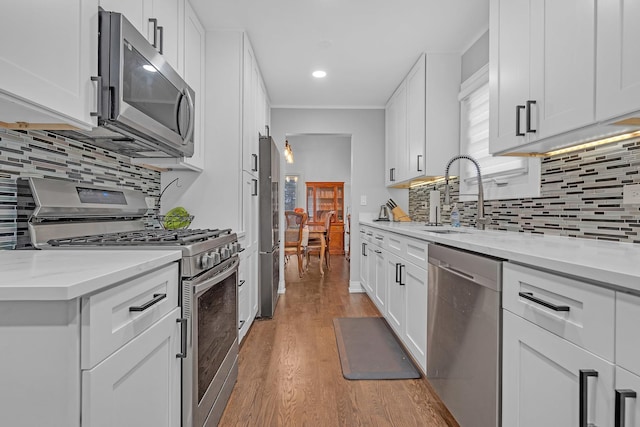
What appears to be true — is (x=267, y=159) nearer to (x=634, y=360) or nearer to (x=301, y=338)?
(x=301, y=338)

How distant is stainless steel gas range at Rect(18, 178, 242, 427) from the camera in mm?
1338

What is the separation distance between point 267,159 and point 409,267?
179 centimetres

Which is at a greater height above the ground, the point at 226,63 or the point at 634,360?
the point at 226,63

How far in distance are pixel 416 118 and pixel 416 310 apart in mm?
1953

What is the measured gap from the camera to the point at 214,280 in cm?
162

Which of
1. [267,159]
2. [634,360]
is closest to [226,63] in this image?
[267,159]

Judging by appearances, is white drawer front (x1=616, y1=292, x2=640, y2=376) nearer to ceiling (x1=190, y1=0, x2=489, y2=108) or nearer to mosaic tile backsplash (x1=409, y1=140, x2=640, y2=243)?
mosaic tile backsplash (x1=409, y1=140, x2=640, y2=243)

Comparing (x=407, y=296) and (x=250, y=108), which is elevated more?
(x=250, y=108)

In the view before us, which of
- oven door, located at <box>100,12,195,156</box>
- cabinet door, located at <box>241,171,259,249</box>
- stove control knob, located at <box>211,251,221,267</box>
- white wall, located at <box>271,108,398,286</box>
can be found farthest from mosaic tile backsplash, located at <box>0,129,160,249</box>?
white wall, located at <box>271,108,398,286</box>

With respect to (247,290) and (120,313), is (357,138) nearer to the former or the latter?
(247,290)

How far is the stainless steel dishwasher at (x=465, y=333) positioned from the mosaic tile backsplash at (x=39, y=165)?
1752 mm

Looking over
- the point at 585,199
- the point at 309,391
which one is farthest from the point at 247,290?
the point at 585,199

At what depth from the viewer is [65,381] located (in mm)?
752

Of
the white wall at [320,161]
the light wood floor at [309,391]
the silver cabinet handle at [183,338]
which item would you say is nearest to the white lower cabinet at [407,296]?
the light wood floor at [309,391]
